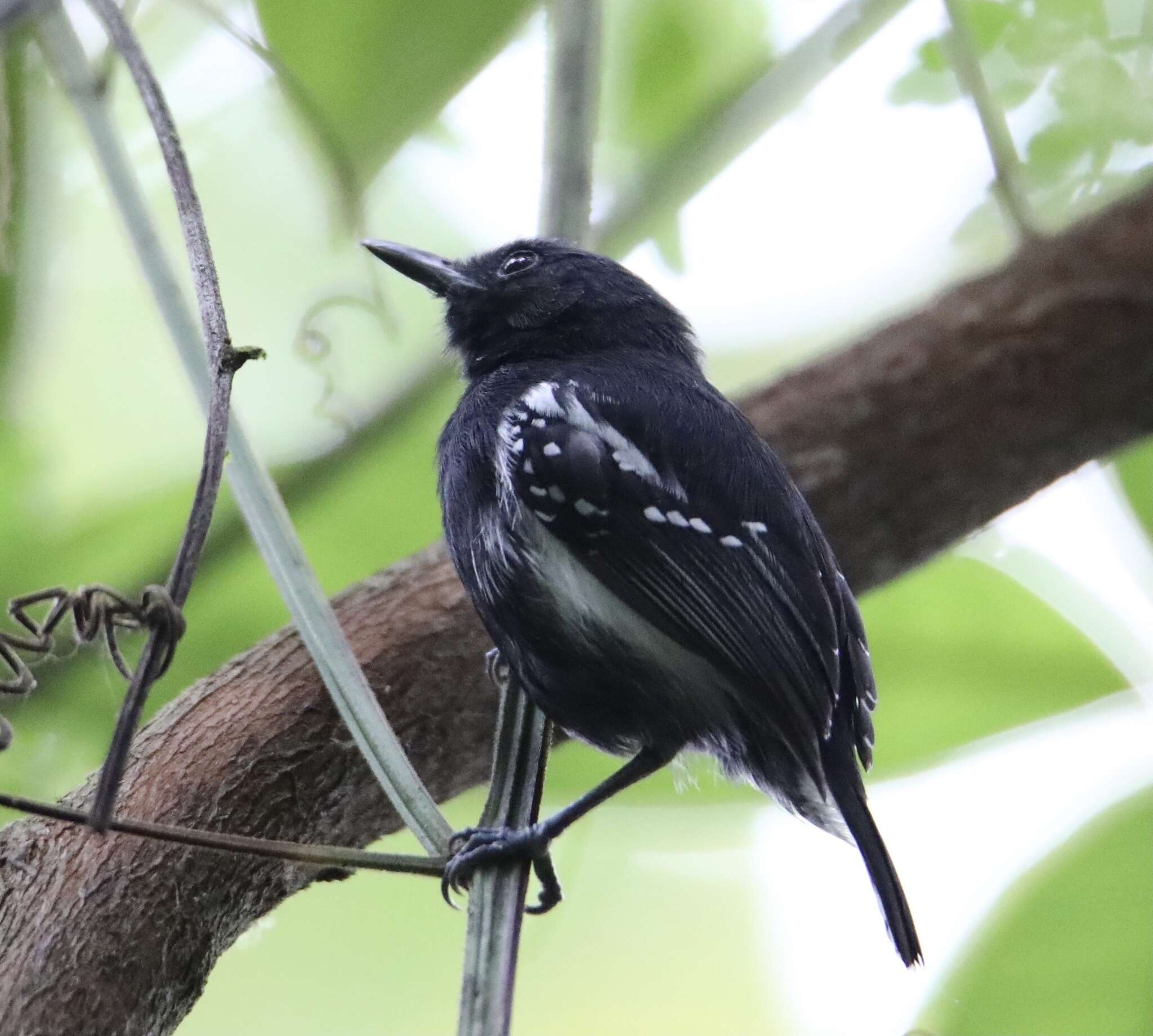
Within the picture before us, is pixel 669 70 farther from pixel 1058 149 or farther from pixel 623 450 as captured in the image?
pixel 623 450

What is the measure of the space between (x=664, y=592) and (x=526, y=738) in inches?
15.1

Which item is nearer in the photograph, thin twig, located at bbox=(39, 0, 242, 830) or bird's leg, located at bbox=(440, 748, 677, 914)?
thin twig, located at bbox=(39, 0, 242, 830)

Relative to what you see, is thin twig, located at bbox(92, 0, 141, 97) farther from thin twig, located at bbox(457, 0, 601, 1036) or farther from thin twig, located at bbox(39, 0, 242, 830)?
thin twig, located at bbox(457, 0, 601, 1036)

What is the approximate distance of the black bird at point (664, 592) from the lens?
168 cm

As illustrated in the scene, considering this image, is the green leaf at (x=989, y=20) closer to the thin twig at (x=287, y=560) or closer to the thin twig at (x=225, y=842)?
the thin twig at (x=287, y=560)

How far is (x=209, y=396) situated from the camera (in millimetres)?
→ 1148

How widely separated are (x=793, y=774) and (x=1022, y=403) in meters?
0.93

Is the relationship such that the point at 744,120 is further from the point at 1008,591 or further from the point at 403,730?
the point at 403,730

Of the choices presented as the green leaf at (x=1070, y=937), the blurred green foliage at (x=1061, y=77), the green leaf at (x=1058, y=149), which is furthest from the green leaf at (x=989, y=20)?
the green leaf at (x=1070, y=937)

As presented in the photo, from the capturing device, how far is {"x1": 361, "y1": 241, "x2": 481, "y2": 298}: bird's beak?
2.23m

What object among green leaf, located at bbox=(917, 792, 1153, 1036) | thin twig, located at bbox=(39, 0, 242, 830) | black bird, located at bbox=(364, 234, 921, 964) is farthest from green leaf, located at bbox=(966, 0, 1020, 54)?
thin twig, located at bbox=(39, 0, 242, 830)

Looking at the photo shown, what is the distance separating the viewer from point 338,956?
2.60 meters

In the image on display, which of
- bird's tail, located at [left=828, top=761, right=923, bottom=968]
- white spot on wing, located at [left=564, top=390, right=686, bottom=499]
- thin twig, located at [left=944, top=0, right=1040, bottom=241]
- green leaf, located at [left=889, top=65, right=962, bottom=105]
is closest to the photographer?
bird's tail, located at [left=828, top=761, right=923, bottom=968]

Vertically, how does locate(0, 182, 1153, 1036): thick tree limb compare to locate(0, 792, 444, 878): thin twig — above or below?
below
